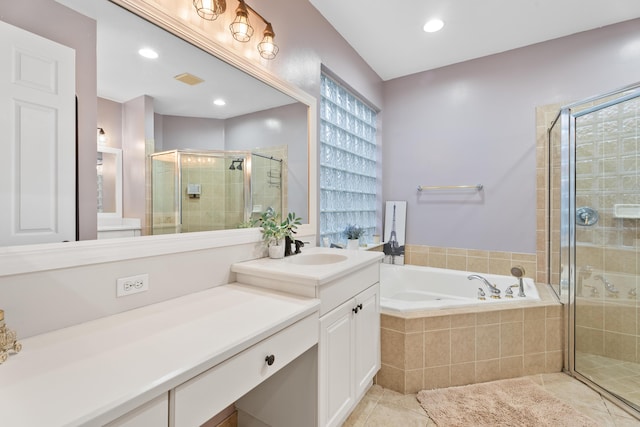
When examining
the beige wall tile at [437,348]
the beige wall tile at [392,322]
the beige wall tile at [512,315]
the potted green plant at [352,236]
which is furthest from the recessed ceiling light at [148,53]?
the beige wall tile at [512,315]

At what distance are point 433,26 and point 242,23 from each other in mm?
1710

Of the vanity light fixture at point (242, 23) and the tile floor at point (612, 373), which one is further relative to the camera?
the tile floor at point (612, 373)

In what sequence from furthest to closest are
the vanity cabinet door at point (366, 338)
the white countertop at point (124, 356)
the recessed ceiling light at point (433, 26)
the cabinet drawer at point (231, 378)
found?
the recessed ceiling light at point (433, 26) → the vanity cabinet door at point (366, 338) → the cabinet drawer at point (231, 378) → the white countertop at point (124, 356)

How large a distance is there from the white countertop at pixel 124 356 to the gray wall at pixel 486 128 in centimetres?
237

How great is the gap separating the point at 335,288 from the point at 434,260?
210 cm

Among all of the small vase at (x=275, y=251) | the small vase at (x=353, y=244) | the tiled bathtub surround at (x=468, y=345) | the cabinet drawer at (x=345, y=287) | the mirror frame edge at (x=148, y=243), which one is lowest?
the tiled bathtub surround at (x=468, y=345)

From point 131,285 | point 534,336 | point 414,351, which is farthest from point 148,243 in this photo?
point 534,336

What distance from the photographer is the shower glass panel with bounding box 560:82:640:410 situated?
2.07 metres

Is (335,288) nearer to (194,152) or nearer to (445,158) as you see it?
(194,152)

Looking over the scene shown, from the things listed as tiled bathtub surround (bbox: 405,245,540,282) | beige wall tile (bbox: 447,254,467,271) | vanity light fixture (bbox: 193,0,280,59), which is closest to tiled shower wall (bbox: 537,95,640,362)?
tiled bathtub surround (bbox: 405,245,540,282)

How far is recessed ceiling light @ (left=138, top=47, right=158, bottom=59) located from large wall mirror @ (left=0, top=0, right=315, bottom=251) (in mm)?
11

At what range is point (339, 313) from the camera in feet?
4.60

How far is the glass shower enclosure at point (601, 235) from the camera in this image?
207cm

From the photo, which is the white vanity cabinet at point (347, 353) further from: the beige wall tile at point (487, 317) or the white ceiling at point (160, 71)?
the white ceiling at point (160, 71)
